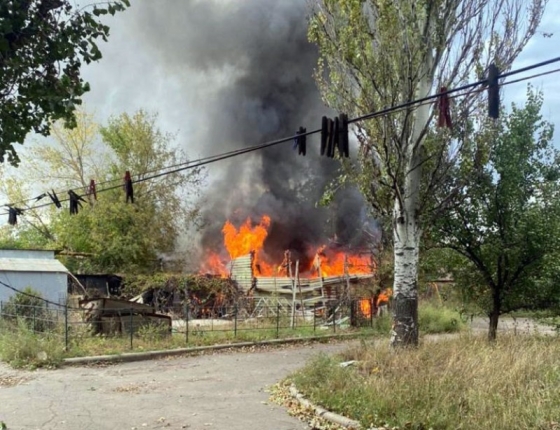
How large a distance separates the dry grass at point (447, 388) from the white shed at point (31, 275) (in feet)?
46.1

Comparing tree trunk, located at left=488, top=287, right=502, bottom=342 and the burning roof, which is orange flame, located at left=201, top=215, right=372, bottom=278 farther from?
tree trunk, located at left=488, top=287, right=502, bottom=342

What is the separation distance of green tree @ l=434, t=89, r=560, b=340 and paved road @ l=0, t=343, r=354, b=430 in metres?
5.05

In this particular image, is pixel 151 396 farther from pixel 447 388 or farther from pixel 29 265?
pixel 29 265

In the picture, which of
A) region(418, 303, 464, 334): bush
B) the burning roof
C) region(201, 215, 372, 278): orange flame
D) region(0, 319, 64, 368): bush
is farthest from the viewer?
region(201, 215, 372, 278): orange flame

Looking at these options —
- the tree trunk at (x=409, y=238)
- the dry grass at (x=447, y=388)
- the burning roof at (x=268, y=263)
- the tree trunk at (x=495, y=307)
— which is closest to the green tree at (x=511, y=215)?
the tree trunk at (x=495, y=307)

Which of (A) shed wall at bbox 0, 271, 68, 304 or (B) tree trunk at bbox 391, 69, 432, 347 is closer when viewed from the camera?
(B) tree trunk at bbox 391, 69, 432, 347

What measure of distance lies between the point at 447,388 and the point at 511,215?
6.91 metres

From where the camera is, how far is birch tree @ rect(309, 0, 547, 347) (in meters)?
10.5

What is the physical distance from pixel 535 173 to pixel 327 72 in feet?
18.2

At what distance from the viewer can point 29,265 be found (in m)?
19.5

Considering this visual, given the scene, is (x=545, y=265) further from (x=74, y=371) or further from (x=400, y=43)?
(x=74, y=371)

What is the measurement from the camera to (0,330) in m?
14.2

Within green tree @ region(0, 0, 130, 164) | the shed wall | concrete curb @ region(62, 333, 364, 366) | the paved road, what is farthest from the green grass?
green tree @ region(0, 0, 130, 164)

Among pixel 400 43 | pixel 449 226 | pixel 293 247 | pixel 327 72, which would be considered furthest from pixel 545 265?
pixel 293 247
